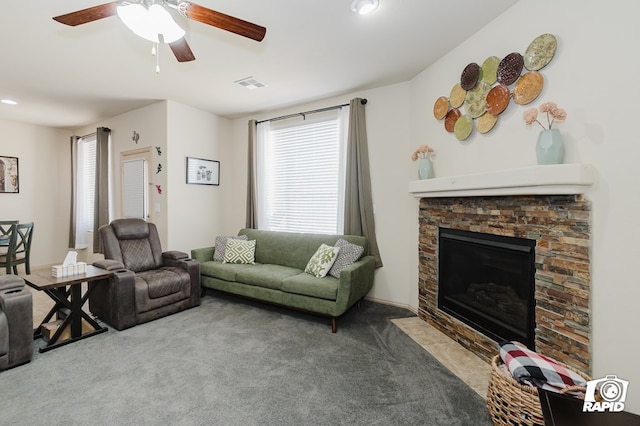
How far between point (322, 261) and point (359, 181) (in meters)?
1.13

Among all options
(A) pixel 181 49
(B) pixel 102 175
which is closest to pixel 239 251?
(A) pixel 181 49

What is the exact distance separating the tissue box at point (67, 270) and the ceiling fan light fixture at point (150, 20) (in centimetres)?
226

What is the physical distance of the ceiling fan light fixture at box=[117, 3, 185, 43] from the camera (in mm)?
1561

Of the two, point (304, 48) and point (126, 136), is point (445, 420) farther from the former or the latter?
point (126, 136)

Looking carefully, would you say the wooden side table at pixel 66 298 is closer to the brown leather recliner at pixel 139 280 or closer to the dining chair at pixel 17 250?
the brown leather recliner at pixel 139 280

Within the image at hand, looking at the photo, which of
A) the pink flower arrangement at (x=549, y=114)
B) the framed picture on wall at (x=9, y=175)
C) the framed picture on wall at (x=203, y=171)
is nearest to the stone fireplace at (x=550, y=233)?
the pink flower arrangement at (x=549, y=114)

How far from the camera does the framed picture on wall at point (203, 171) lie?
14.6 ft

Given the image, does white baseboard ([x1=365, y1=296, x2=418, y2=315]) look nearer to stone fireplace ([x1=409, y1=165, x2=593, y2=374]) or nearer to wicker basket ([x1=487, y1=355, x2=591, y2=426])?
stone fireplace ([x1=409, y1=165, x2=593, y2=374])

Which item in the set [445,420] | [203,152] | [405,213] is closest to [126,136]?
[203,152]

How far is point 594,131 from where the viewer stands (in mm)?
1698

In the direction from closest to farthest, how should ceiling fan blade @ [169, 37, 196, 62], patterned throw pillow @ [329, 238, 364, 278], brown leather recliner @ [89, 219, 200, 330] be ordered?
ceiling fan blade @ [169, 37, 196, 62] < brown leather recliner @ [89, 219, 200, 330] < patterned throw pillow @ [329, 238, 364, 278]

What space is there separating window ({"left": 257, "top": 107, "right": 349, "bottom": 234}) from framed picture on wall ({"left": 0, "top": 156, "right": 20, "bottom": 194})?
14.8ft

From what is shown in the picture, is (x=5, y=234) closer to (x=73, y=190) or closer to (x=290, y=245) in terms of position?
(x=73, y=190)

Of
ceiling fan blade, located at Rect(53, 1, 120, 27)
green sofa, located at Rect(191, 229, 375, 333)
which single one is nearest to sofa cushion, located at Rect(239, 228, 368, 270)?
green sofa, located at Rect(191, 229, 375, 333)
